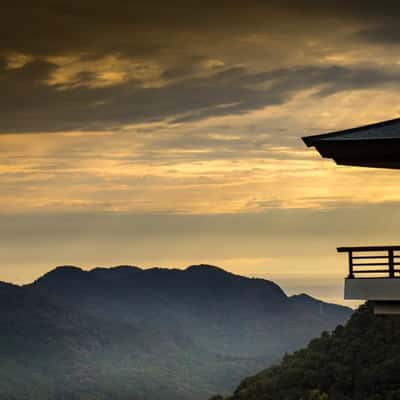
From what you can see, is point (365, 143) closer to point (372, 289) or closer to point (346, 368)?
point (372, 289)

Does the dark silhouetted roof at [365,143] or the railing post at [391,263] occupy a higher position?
the dark silhouetted roof at [365,143]

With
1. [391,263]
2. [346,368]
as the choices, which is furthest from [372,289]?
[346,368]

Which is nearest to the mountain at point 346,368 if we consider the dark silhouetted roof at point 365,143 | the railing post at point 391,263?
the dark silhouetted roof at point 365,143

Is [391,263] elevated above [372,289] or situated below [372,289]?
above

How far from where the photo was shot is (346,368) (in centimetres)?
8156

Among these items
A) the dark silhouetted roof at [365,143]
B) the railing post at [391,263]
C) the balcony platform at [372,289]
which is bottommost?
the balcony platform at [372,289]

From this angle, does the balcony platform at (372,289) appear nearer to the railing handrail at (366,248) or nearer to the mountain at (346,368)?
the railing handrail at (366,248)

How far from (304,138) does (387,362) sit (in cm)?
5972

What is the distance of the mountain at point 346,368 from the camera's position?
76.7m

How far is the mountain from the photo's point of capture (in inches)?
3019

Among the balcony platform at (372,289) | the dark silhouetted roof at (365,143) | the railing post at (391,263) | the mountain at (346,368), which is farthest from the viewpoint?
the mountain at (346,368)

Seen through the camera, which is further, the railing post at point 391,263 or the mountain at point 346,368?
the mountain at point 346,368

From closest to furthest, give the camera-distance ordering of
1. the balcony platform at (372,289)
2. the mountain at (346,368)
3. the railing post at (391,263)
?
the balcony platform at (372,289) < the railing post at (391,263) < the mountain at (346,368)

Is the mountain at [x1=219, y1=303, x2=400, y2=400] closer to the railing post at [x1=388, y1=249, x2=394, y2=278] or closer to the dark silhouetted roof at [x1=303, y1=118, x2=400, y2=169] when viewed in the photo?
the dark silhouetted roof at [x1=303, y1=118, x2=400, y2=169]
